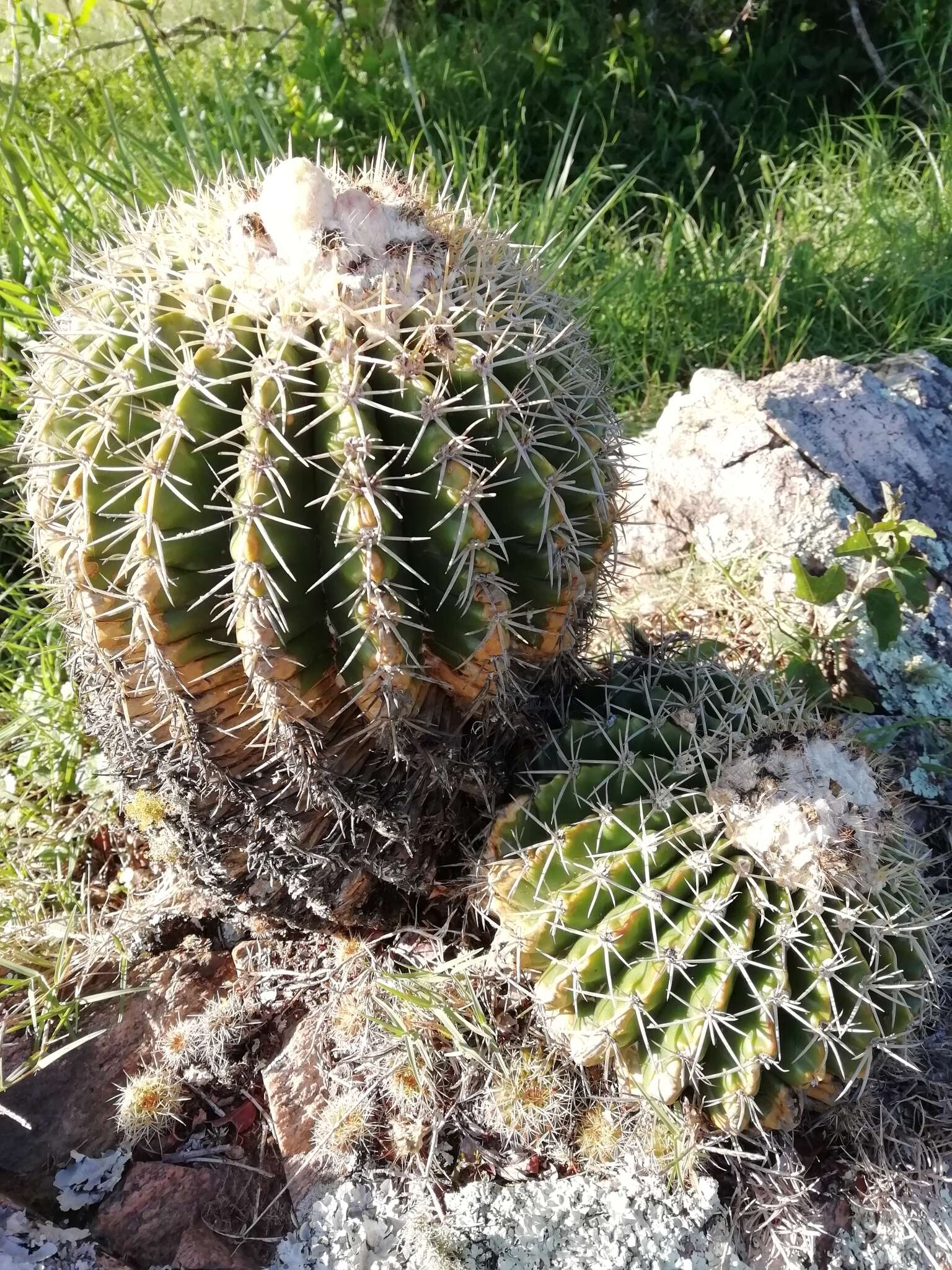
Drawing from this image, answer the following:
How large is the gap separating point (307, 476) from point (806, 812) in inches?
38.0

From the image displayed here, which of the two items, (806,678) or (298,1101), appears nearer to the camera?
(298,1101)

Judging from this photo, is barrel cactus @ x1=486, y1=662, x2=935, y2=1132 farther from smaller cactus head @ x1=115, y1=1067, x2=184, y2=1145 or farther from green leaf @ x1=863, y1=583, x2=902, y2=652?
smaller cactus head @ x1=115, y1=1067, x2=184, y2=1145

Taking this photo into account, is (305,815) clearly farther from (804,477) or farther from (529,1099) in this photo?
(804,477)

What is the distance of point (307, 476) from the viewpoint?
1510mm

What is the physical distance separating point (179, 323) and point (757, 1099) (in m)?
1.55

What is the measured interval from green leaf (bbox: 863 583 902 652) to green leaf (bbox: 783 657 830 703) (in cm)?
16

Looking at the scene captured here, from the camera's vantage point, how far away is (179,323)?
1.53 m

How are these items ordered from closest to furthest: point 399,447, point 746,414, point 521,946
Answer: point 399,447 → point 521,946 → point 746,414

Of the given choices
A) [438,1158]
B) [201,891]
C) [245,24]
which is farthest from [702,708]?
[245,24]

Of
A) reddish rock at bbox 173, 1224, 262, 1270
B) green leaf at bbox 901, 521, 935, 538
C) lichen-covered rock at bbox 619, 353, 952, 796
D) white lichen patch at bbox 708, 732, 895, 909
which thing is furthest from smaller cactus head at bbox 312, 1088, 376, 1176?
green leaf at bbox 901, 521, 935, 538

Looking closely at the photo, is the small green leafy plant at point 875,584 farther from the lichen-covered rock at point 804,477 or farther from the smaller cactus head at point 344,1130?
the smaller cactus head at point 344,1130

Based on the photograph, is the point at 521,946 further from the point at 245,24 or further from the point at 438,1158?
the point at 245,24

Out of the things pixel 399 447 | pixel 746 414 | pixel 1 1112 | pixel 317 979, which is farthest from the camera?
pixel 746 414

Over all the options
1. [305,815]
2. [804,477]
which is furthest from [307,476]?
[804,477]
